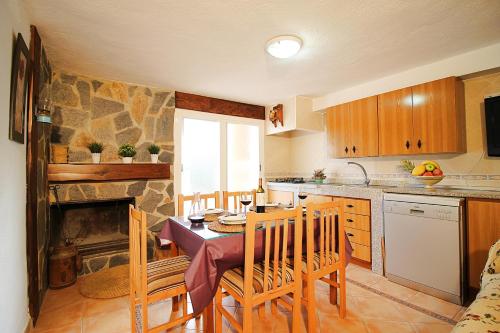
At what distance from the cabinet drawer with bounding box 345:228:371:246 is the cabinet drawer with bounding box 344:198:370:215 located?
0.23m

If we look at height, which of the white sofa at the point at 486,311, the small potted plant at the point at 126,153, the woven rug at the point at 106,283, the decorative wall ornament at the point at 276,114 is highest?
the decorative wall ornament at the point at 276,114

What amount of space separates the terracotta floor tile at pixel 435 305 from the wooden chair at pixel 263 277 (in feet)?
4.34

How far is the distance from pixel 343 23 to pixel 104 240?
3461 millimetres

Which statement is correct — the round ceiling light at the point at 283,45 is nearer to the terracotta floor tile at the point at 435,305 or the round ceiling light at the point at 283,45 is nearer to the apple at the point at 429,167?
the apple at the point at 429,167

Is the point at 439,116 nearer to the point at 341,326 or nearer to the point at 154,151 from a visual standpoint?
the point at 341,326

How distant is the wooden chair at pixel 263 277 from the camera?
1394 millimetres

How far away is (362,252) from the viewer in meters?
2.93

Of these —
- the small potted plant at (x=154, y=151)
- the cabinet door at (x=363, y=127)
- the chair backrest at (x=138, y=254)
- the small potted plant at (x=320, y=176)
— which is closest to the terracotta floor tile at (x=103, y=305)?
the chair backrest at (x=138, y=254)

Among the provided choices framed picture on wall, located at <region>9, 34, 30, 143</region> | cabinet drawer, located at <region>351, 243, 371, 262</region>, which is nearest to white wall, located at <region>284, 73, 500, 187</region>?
cabinet drawer, located at <region>351, 243, 371, 262</region>

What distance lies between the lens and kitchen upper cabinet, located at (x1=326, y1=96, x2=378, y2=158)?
3129 millimetres

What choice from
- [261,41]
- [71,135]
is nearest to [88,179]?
[71,135]

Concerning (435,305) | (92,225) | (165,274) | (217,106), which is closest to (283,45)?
(217,106)

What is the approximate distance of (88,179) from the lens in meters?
2.77

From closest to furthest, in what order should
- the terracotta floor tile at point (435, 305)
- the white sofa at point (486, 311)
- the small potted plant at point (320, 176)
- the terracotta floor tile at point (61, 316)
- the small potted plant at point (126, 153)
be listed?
1. the white sofa at point (486, 311)
2. the terracotta floor tile at point (61, 316)
3. the terracotta floor tile at point (435, 305)
4. the small potted plant at point (126, 153)
5. the small potted plant at point (320, 176)
